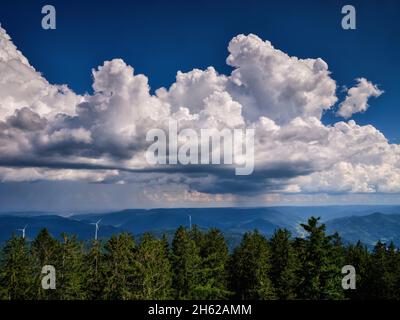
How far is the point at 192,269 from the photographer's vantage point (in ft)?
224

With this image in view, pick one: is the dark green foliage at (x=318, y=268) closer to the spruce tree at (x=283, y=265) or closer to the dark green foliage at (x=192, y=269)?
the dark green foliage at (x=192, y=269)

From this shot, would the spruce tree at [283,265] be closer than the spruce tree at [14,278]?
No

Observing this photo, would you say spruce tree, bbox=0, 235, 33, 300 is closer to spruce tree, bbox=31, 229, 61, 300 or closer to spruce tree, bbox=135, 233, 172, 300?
spruce tree, bbox=31, 229, 61, 300

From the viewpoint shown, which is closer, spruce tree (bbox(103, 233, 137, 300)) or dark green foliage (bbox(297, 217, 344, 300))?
dark green foliage (bbox(297, 217, 344, 300))

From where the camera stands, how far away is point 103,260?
68.2 metres

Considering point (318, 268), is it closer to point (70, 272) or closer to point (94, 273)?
point (94, 273)

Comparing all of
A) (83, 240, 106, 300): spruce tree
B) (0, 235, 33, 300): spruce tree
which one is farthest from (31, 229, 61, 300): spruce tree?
(83, 240, 106, 300): spruce tree

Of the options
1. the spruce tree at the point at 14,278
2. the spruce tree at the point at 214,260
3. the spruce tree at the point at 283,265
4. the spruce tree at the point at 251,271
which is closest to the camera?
the spruce tree at the point at 14,278

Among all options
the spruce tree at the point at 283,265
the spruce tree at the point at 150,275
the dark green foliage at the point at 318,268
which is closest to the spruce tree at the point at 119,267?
the spruce tree at the point at 150,275

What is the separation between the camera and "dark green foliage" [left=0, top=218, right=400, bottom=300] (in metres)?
49.2

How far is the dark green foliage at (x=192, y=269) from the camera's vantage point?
49.2 metres

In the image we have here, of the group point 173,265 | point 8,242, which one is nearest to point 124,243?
point 173,265
